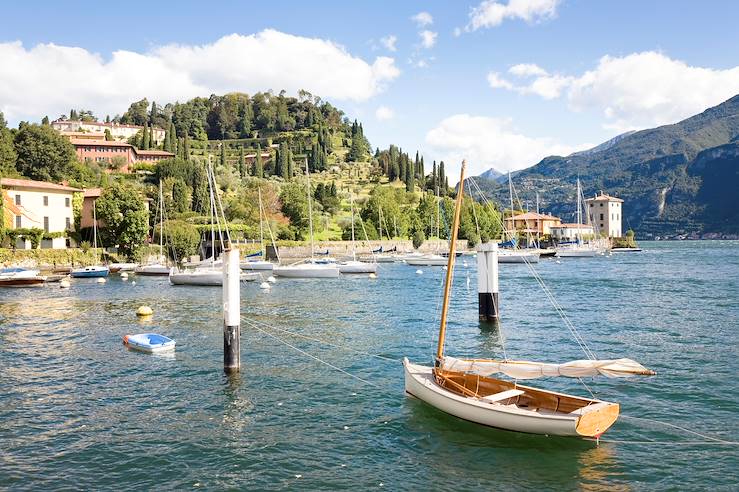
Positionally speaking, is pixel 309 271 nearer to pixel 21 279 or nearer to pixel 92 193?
pixel 21 279

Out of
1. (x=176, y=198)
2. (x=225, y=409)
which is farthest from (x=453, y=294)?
(x=176, y=198)

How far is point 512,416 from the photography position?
54.3ft

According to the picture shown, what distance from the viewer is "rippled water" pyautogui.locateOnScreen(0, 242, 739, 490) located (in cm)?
1495

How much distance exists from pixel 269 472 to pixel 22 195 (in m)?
87.8

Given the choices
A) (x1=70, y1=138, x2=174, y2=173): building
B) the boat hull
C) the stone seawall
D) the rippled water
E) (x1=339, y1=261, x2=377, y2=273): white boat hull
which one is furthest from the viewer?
(x1=70, y1=138, x2=174, y2=173): building

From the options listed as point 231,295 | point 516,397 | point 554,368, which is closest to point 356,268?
point 231,295

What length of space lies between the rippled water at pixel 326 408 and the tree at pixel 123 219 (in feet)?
164

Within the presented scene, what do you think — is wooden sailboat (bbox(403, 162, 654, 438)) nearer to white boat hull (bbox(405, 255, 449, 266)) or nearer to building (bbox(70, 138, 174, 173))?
white boat hull (bbox(405, 255, 449, 266))

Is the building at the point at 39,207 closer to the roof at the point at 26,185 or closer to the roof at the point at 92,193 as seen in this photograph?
the roof at the point at 26,185

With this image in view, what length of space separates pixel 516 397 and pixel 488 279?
17.7 m

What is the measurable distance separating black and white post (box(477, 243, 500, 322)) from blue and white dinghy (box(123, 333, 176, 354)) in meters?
17.1

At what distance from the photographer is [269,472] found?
595 inches

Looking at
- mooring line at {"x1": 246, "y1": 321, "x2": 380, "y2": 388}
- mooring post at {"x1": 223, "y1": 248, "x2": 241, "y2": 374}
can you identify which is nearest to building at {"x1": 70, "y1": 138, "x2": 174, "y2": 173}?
mooring line at {"x1": 246, "y1": 321, "x2": 380, "y2": 388}

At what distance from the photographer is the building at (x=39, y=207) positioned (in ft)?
276
